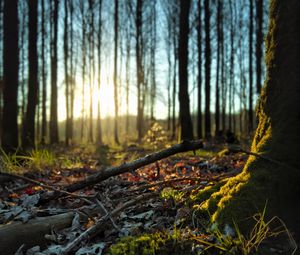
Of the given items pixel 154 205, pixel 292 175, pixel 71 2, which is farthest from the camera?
pixel 71 2

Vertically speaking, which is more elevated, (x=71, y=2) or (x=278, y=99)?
(x=71, y=2)

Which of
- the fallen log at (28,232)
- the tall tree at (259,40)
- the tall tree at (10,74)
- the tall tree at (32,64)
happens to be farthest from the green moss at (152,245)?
the tall tree at (259,40)

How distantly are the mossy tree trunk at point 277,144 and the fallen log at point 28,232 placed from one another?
1.33 metres

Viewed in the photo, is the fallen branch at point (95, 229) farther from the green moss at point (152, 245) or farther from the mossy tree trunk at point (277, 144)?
the mossy tree trunk at point (277, 144)

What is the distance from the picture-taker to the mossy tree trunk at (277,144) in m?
2.81

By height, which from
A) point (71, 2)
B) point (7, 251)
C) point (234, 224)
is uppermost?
point (71, 2)

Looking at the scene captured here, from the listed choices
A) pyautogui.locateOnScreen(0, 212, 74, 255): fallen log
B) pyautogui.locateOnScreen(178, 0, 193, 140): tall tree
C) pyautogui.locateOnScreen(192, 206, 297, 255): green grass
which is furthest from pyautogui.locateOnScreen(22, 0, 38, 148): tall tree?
pyautogui.locateOnScreen(192, 206, 297, 255): green grass

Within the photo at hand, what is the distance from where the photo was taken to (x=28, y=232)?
9.44 feet

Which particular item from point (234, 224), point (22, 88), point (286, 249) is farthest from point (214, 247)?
point (22, 88)

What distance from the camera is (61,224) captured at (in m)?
3.14

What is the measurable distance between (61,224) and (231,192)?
1531 millimetres

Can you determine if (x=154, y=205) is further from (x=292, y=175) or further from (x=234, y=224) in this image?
(x=292, y=175)

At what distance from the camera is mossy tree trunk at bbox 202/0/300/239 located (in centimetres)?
281

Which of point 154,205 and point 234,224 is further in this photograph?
point 154,205
